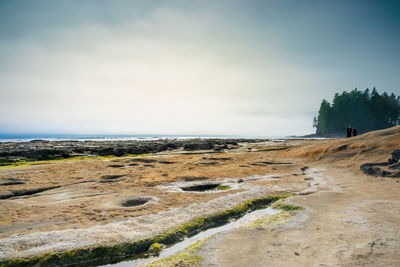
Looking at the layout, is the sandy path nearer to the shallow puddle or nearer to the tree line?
the shallow puddle

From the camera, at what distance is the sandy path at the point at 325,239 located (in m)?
3.14

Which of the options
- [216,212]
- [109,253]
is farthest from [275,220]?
[109,253]

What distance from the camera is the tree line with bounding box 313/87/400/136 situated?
84012 mm

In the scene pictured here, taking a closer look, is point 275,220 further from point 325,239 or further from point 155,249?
point 155,249

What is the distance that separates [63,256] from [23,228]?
1.81 metres

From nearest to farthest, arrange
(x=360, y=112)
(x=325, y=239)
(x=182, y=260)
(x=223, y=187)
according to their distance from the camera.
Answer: (x=182, y=260), (x=325, y=239), (x=223, y=187), (x=360, y=112)

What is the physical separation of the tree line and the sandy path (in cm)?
10231

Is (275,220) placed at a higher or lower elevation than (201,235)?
higher

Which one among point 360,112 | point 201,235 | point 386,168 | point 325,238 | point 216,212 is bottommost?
point 201,235

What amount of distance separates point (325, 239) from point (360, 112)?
108m

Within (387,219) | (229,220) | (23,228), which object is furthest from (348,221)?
(23,228)

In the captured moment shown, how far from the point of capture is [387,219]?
446 cm

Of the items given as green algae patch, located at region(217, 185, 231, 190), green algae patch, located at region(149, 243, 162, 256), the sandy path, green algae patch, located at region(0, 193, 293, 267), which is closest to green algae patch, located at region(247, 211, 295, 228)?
the sandy path

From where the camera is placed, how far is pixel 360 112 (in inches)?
3573
